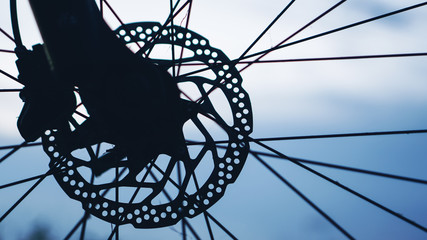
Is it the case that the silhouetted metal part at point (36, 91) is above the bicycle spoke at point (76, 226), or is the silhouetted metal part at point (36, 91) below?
above

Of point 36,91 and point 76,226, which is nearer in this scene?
point 36,91

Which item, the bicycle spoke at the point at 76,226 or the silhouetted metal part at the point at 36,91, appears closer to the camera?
the silhouetted metal part at the point at 36,91

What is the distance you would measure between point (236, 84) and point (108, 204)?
2.92ft

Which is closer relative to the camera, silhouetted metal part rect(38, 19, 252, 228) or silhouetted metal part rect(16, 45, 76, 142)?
silhouetted metal part rect(16, 45, 76, 142)

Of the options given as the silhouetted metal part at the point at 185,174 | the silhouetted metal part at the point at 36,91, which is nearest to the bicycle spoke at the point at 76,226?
the silhouetted metal part at the point at 185,174

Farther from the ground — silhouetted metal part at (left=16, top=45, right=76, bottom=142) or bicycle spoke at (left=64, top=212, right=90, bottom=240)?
silhouetted metal part at (left=16, top=45, right=76, bottom=142)

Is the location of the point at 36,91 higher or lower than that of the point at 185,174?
higher

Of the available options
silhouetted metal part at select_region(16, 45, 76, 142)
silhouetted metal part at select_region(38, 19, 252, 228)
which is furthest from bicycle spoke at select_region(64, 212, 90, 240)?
silhouetted metal part at select_region(16, 45, 76, 142)

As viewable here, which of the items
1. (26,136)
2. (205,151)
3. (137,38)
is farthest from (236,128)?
(26,136)

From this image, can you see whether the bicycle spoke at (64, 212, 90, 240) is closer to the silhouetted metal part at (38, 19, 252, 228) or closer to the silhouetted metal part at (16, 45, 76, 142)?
the silhouetted metal part at (38, 19, 252, 228)

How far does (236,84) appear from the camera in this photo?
7.72ft

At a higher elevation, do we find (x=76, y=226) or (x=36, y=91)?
(x=36, y=91)

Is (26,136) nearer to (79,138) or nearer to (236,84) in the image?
(79,138)

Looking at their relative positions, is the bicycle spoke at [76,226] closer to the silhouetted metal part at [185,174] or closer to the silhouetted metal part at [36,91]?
the silhouetted metal part at [185,174]
